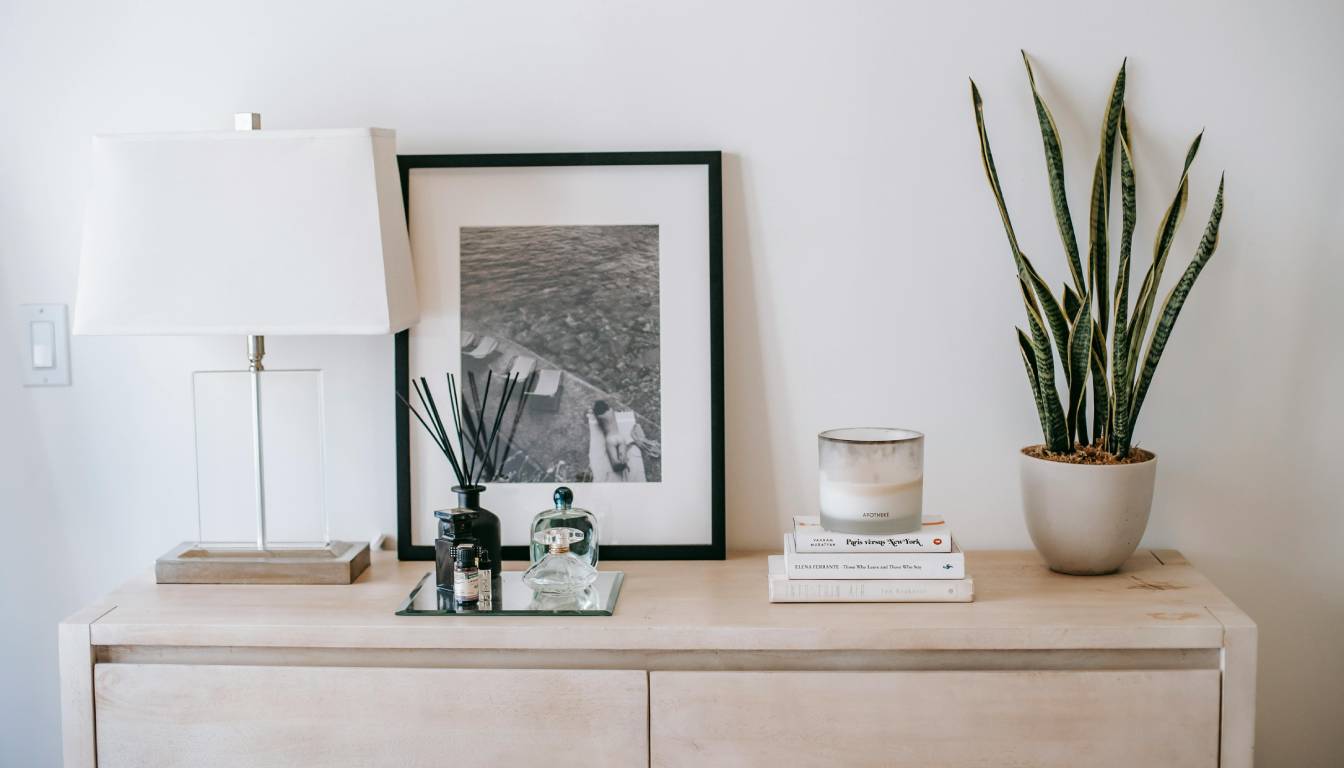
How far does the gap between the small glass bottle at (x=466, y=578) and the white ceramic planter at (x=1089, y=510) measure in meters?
0.77

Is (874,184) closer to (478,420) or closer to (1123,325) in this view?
(1123,325)

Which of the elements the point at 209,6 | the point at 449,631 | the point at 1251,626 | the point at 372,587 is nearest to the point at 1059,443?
the point at 1251,626

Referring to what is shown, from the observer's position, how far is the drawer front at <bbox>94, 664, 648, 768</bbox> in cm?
125

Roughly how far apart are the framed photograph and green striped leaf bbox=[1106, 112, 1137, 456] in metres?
0.55

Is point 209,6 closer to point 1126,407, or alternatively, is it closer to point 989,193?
point 989,193

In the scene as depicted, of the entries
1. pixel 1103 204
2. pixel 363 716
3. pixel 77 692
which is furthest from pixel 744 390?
pixel 77 692

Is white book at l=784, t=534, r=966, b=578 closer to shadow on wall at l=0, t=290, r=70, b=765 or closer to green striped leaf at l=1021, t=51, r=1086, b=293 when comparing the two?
green striped leaf at l=1021, t=51, r=1086, b=293

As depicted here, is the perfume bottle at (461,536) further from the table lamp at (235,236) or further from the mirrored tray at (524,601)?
the table lamp at (235,236)

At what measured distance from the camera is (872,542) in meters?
1.35

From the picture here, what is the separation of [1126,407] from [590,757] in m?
0.85

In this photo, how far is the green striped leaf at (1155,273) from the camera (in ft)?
4.59

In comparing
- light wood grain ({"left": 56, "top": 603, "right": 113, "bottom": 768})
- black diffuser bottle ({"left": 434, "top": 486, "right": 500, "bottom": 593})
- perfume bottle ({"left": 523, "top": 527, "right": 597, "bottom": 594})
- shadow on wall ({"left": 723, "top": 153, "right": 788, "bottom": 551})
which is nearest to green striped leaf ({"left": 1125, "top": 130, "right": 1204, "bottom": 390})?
shadow on wall ({"left": 723, "top": 153, "right": 788, "bottom": 551})

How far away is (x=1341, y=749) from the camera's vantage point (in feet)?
5.22

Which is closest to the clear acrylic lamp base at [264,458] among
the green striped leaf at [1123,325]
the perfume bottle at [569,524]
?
the perfume bottle at [569,524]
